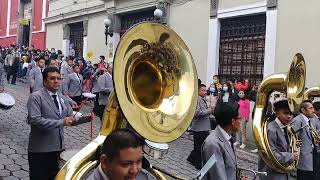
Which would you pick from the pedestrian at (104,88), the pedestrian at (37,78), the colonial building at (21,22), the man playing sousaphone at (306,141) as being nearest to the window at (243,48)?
the pedestrian at (104,88)

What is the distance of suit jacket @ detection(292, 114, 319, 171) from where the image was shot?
18.4ft

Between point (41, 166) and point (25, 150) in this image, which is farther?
point (25, 150)

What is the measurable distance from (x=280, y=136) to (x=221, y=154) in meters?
1.03

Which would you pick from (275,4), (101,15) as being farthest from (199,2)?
(101,15)

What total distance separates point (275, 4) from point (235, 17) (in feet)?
5.74

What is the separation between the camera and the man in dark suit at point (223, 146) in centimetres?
356

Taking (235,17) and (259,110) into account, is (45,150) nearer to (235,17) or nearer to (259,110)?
(259,110)

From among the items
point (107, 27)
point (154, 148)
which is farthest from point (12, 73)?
point (154, 148)

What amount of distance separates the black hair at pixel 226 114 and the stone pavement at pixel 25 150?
2.86 metres

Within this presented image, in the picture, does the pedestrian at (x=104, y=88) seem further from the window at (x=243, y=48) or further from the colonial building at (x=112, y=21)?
the window at (x=243, y=48)

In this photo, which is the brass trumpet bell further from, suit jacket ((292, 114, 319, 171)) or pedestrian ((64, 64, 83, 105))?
pedestrian ((64, 64, 83, 105))

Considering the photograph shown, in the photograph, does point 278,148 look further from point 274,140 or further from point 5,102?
point 5,102

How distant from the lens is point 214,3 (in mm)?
14516

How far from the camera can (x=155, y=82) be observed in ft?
11.3
